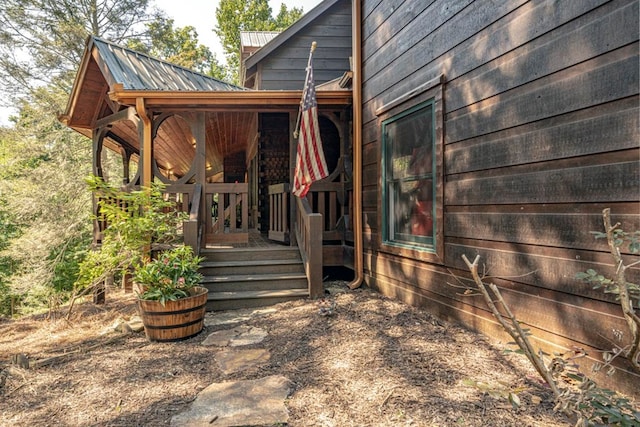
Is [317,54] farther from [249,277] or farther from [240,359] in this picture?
[240,359]

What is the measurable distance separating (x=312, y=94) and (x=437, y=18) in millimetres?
1704

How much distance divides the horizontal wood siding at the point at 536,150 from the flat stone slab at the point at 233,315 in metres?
1.76

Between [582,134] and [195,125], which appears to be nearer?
[582,134]

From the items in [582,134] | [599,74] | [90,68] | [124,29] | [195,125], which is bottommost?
[582,134]

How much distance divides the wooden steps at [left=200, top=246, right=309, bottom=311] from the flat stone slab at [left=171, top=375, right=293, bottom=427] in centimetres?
195

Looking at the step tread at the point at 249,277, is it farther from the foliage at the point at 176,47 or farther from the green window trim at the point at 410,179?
the foliage at the point at 176,47

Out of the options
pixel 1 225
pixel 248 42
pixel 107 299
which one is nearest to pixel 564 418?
pixel 107 299

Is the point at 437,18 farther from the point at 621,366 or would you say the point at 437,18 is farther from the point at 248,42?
the point at 248,42

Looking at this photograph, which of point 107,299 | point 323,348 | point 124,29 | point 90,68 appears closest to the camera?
point 323,348

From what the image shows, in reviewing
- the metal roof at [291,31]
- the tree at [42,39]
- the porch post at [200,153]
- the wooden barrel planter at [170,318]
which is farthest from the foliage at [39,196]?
the wooden barrel planter at [170,318]

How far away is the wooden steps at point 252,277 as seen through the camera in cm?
431

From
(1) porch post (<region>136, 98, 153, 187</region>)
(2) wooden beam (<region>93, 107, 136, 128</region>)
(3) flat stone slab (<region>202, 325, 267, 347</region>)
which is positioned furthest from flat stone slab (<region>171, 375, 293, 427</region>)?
(2) wooden beam (<region>93, 107, 136, 128</region>)

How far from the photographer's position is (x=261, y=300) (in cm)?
434

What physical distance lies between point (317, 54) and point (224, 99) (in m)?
3.76
